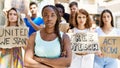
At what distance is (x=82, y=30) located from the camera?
13.7ft

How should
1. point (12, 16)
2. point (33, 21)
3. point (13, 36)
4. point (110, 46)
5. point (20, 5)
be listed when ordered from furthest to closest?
1. point (33, 21)
2. point (20, 5)
3. point (110, 46)
4. point (12, 16)
5. point (13, 36)

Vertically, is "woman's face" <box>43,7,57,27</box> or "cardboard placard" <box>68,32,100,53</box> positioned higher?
"woman's face" <box>43,7,57,27</box>

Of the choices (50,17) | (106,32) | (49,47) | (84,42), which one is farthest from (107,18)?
(49,47)

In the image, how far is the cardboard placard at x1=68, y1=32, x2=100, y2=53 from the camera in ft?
13.2

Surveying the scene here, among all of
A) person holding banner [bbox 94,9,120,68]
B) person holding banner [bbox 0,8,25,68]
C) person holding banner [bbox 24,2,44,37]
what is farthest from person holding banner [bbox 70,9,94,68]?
person holding banner [bbox 0,8,25,68]

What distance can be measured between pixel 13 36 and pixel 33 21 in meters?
0.92

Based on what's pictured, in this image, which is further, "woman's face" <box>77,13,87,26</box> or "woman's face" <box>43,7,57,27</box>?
"woman's face" <box>77,13,87,26</box>

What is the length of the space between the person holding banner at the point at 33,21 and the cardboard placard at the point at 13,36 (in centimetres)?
60

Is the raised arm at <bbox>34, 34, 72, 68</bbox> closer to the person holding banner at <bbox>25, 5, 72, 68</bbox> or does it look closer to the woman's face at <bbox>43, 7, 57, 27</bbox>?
the person holding banner at <bbox>25, 5, 72, 68</bbox>

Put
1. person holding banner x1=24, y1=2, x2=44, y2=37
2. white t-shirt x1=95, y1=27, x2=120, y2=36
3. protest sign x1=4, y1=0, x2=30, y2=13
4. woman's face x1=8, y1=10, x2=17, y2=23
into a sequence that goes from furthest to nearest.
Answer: person holding banner x1=24, y1=2, x2=44, y2=37 → protest sign x1=4, y1=0, x2=30, y2=13 → white t-shirt x1=95, y1=27, x2=120, y2=36 → woman's face x1=8, y1=10, x2=17, y2=23

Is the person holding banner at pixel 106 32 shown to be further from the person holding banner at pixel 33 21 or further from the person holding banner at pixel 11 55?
the person holding banner at pixel 11 55

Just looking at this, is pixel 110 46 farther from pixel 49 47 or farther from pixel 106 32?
pixel 49 47

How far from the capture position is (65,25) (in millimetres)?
4438

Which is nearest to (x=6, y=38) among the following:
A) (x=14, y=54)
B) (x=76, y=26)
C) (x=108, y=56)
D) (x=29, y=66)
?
(x=14, y=54)
